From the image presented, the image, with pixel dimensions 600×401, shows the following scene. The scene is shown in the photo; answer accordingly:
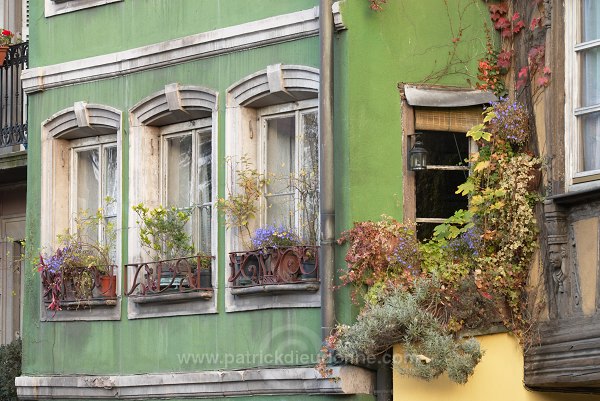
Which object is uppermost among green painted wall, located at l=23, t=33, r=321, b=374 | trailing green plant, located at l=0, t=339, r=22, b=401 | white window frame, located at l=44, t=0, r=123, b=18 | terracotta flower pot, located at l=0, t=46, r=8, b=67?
white window frame, located at l=44, t=0, r=123, b=18

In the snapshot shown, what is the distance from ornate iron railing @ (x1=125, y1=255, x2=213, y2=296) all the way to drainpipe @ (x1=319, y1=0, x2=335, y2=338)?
157 cm

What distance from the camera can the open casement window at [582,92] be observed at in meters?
14.2

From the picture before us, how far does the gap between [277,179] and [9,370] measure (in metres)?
4.59

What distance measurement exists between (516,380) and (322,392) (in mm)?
1689

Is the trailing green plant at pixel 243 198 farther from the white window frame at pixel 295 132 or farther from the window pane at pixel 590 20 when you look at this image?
the window pane at pixel 590 20

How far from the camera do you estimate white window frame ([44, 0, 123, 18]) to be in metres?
17.1

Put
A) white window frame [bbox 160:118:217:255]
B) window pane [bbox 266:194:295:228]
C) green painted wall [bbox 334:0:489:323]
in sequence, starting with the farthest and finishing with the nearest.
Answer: white window frame [bbox 160:118:217:255], window pane [bbox 266:194:295:228], green painted wall [bbox 334:0:489:323]

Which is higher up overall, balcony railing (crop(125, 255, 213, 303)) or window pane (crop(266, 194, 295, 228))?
window pane (crop(266, 194, 295, 228))

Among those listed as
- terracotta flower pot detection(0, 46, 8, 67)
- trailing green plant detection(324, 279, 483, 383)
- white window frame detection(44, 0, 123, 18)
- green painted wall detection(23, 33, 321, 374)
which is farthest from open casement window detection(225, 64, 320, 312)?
terracotta flower pot detection(0, 46, 8, 67)

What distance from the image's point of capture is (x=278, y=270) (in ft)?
49.8

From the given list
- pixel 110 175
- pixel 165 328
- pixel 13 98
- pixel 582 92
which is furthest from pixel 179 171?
pixel 582 92

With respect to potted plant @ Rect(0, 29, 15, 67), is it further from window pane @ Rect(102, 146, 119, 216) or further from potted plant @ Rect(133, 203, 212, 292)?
potted plant @ Rect(133, 203, 212, 292)

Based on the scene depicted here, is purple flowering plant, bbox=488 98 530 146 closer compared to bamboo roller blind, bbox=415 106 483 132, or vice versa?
purple flowering plant, bbox=488 98 530 146

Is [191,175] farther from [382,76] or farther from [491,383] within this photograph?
[491,383]
